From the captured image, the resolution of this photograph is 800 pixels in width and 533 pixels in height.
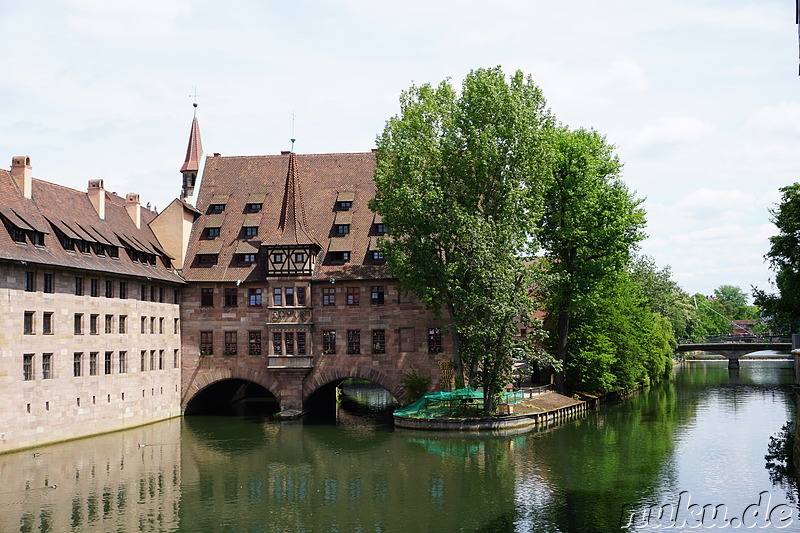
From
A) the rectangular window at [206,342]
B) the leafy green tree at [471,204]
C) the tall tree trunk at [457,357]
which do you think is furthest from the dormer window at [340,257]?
the rectangular window at [206,342]

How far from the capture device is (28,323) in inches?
1725

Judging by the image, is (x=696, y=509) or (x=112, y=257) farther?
(x=112, y=257)

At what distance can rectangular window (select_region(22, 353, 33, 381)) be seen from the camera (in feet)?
141

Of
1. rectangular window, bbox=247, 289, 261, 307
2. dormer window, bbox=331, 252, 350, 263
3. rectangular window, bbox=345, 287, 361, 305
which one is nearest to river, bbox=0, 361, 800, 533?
rectangular window, bbox=345, 287, 361, 305

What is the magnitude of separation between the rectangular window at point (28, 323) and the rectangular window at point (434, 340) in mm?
25312

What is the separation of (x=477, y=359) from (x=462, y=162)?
41.3ft

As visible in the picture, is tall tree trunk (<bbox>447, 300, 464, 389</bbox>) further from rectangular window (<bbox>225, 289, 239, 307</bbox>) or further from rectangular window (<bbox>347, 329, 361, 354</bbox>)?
rectangular window (<bbox>225, 289, 239, 307</bbox>)

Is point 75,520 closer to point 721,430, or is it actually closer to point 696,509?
point 696,509

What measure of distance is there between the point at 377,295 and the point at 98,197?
780 inches

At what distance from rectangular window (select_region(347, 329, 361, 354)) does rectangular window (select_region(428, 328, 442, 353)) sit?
4.96 metres

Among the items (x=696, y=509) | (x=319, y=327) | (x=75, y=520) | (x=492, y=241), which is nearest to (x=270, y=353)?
(x=319, y=327)

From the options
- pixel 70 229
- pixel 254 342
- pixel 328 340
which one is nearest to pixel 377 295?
pixel 328 340

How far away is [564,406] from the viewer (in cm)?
5706

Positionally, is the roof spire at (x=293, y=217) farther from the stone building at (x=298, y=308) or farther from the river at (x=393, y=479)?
the river at (x=393, y=479)
